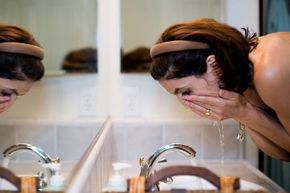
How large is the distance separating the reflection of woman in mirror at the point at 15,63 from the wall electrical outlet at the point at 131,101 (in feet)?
3.11

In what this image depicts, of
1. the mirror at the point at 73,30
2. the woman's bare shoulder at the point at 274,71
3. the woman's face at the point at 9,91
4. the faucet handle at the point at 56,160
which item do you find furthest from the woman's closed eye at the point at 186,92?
the woman's face at the point at 9,91

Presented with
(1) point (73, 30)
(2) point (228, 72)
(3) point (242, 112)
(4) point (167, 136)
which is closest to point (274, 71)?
(2) point (228, 72)

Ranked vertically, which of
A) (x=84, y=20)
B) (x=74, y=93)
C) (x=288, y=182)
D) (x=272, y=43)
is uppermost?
(x=84, y=20)

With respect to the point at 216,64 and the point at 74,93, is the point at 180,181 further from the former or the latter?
the point at 74,93

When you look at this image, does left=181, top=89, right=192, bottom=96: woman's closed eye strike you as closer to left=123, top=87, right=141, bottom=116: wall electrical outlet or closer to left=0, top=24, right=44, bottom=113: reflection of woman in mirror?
left=123, top=87, right=141, bottom=116: wall electrical outlet

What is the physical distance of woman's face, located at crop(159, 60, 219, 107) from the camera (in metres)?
1.08

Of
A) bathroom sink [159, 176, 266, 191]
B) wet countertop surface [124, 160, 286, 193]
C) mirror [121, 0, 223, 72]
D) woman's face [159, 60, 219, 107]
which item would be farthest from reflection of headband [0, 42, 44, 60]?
mirror [121, 0, 223, 72]

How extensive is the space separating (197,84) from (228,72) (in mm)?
99

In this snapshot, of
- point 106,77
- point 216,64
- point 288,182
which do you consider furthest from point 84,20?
point 288,182

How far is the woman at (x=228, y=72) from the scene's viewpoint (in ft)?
3.14

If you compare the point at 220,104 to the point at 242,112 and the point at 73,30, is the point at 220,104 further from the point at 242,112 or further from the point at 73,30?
the point at 73,30

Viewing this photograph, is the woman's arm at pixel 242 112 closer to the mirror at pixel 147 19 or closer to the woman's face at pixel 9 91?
the mirror at pixel 147 19

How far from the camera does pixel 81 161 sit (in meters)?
0.84

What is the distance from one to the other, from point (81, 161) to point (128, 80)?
77 cm
